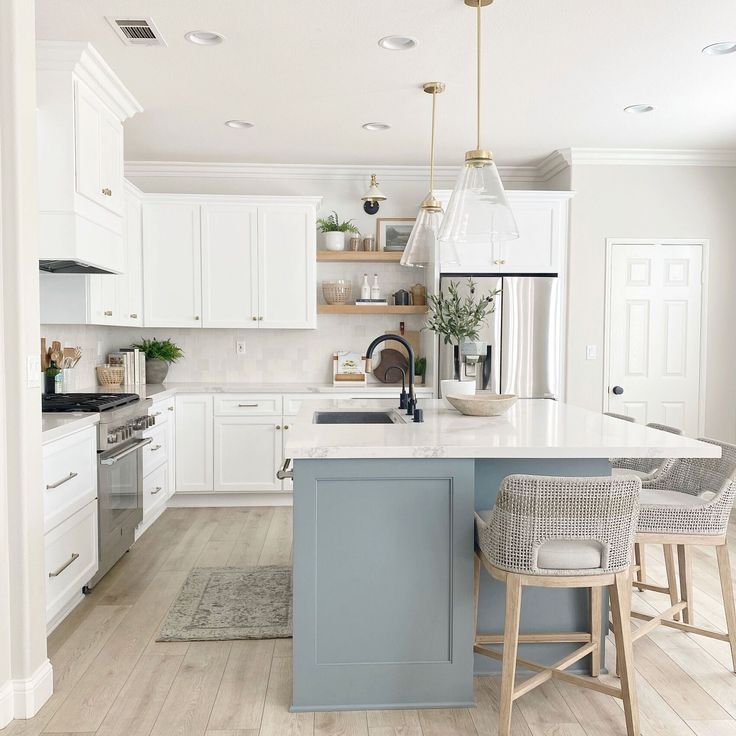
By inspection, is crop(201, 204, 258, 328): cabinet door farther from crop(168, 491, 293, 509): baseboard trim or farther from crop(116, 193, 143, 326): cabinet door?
crop(168, 491, 293, 509): baseboard trim

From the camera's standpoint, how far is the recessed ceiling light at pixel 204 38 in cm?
326

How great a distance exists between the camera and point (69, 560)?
3.08m

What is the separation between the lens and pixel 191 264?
17.6 feet

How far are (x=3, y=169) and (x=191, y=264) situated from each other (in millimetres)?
3072

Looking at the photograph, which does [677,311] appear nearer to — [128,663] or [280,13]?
[280,13]

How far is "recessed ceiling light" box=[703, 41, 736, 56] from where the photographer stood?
133 inches

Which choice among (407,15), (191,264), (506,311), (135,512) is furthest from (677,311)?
(135,512)

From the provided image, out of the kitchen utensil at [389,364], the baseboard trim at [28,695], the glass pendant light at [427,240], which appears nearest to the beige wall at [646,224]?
the kitchen utensil at [389,364]

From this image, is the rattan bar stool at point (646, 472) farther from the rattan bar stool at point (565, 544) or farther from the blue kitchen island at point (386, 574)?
the rattan bar stool at point (565, 544)

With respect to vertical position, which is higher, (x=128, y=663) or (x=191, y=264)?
(x=191, y=264)

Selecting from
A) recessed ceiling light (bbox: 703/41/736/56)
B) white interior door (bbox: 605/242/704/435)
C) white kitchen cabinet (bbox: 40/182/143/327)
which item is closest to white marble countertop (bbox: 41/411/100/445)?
white kitchen cabinet (bbox: 40/182/143/327)

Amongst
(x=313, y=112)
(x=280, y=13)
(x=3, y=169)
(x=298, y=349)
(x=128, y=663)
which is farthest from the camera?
(x=298, y=349)

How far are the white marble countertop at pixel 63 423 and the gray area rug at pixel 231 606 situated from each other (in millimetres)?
962

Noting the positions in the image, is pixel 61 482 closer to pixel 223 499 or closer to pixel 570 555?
pixel 570 555
